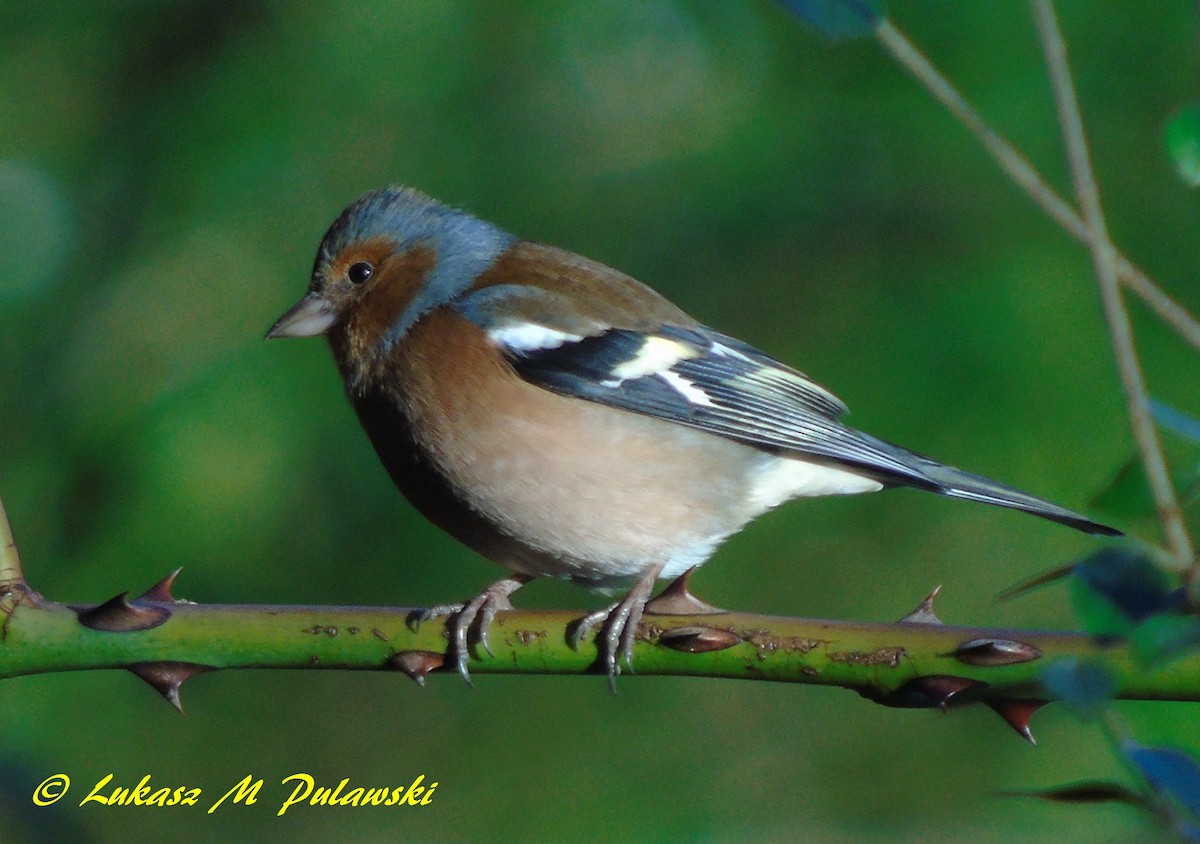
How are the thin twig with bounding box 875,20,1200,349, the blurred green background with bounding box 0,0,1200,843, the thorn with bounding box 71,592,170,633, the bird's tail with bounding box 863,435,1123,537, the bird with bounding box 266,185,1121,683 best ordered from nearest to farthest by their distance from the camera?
the thin twig with bounding box 875,20,1200,349
the thorn with bounding box 71,592,170,633
the bird's tail with bounding box 863,435,1123,537
the bird with bounding box 266,185,1121,683
the blurred green background with bounding box 0,0,1200,843

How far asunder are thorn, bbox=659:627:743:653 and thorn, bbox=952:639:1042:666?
340 mm

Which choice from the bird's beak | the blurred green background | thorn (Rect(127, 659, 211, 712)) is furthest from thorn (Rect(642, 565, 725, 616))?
the blurred green background

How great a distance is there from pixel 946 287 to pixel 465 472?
9.08 ft

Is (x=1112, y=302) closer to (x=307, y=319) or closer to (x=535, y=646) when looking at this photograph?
(x=535, y=646)

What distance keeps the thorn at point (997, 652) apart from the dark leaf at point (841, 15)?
2.91 ft

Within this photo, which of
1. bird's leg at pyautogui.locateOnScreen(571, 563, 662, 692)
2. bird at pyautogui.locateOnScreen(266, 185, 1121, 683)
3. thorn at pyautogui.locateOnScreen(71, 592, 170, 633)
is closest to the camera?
thorn at pyautogui.locateOnScreen(71, 592, 170, 633)

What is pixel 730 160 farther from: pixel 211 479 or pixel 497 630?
pixel 497 630

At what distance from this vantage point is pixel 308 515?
5449mm

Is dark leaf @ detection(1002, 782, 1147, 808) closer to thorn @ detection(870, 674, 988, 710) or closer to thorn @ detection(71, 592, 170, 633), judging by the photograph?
thorn @ detection(870, 674, 988, 710)

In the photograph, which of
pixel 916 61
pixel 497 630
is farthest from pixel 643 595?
pixel 916 61

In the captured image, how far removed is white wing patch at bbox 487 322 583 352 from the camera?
3404mm

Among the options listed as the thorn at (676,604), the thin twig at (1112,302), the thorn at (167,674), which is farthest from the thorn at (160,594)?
the thin twig at (1112,302)

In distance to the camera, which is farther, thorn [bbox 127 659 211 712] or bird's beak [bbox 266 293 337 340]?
bird's beak [bbox 266 293 337 340]

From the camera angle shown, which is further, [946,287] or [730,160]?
[730,160]
